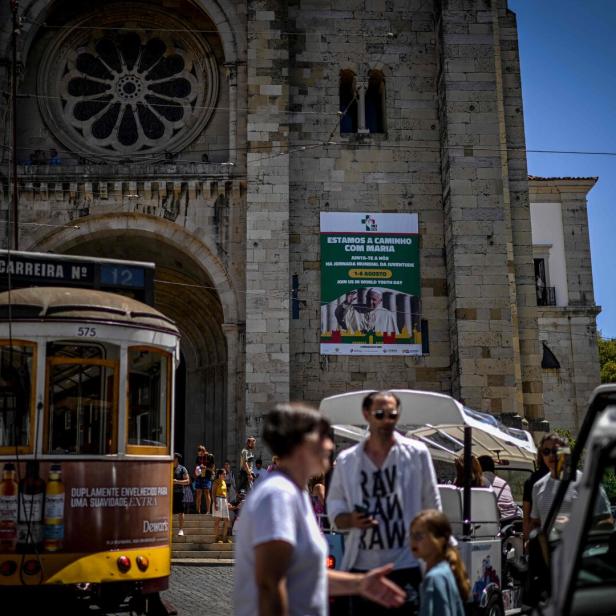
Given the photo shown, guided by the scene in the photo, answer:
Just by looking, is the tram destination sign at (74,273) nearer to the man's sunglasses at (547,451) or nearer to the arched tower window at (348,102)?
the man's sunglasses at (547,451)

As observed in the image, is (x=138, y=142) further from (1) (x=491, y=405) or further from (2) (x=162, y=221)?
(1) (x=491, y=405)

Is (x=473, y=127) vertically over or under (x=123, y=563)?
over

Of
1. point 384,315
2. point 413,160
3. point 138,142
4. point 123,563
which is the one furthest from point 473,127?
point 123,563

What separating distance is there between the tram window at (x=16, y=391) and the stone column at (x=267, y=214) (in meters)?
11.0

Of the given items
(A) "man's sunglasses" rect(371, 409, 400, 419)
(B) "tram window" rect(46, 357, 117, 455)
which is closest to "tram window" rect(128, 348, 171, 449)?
(B) "tram window" rect(46, 357, 117, 455)

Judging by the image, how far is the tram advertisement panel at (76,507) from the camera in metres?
6.50

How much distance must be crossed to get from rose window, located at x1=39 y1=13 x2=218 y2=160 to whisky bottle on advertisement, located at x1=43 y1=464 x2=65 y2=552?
49.3 feet

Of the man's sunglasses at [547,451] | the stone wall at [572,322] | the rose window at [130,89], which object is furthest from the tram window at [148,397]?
the stone wall at [572,322]

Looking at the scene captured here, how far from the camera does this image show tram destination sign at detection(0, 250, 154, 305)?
756 centimetres

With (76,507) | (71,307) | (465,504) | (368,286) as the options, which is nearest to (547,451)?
(465,504)

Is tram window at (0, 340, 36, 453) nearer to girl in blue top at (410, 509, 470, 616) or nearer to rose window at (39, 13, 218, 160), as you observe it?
girl in blue top at (410, 509, 470, 616)

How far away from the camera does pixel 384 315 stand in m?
18.8

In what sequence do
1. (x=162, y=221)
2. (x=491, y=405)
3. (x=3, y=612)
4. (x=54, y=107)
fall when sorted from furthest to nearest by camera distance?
(x=54, y=107) < (x=162, y=221) < (x=491, y=405) < (x=3, y=612)

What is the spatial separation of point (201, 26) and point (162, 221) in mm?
5483
